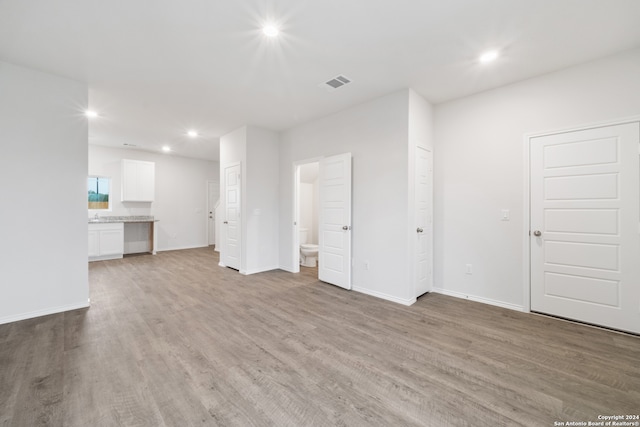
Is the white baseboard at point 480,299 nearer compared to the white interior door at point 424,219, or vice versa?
the white baseboard at point 480,299

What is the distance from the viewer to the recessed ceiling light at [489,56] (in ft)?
8.59

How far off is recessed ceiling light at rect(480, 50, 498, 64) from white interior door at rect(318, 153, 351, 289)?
1908 millimetres

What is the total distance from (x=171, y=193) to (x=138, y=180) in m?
0.93

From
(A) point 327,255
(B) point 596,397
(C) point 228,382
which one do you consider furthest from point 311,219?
(B) point 596,397

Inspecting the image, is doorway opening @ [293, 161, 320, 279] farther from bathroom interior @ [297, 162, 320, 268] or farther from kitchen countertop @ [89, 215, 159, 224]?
kitchen countertop @ [89, 215, 159, 224]

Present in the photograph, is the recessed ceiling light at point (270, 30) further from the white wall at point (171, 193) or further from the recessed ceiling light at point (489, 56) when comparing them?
the white wall at point (171, 193)

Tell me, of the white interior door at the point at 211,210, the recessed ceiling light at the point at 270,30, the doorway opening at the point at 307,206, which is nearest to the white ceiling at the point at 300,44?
the recessed ceiling light at the point at 270,30

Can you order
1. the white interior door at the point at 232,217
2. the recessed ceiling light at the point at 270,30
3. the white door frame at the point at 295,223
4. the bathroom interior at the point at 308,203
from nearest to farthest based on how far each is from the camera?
the recessed ceiling light at the point at 270,30 → the white door frame at the point at 295,223 → the white interior door at the point at 232,217 → the bathroom interior at the point at 308,203

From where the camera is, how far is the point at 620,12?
2.09 meters

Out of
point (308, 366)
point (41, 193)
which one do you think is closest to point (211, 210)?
point (41, 193)

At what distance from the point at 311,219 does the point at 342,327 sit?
438 cm

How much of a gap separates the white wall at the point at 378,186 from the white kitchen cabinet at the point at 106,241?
213 inches

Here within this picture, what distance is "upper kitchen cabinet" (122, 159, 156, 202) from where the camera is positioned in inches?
262

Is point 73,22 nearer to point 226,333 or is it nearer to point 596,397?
point 226,333
